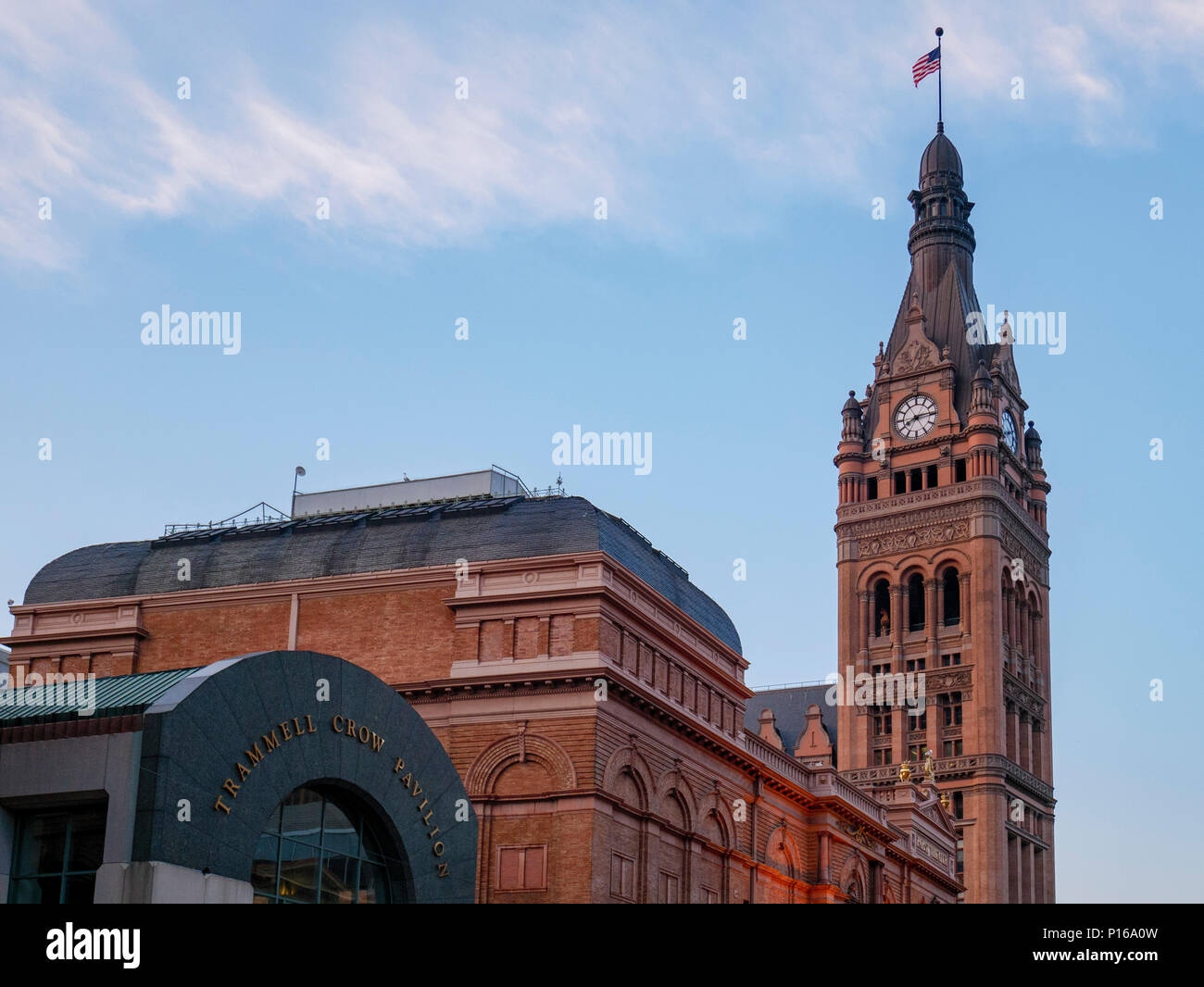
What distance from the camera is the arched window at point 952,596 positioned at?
454 feet

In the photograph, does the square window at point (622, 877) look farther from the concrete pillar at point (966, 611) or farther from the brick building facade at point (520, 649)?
the concrete pillar at point (966, 611)

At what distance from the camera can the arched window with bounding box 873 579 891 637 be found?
141000 millimetres

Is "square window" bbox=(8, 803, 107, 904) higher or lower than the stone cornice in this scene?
lower

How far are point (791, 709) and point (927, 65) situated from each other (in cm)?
5364

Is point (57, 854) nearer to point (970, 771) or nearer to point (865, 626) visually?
point (970, 771)

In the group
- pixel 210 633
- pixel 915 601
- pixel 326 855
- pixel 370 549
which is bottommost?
pixel 326 855

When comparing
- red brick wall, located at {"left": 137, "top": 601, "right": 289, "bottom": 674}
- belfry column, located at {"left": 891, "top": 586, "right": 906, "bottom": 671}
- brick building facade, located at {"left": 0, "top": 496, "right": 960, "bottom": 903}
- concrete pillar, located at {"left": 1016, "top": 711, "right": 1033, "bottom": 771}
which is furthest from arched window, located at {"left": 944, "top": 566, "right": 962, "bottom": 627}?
red brick wall, located at {"left": 137, "top": 601, "right": 289, "bottom": 674}

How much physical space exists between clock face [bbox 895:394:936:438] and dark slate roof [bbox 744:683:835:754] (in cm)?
2153

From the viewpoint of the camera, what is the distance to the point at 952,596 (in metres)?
140

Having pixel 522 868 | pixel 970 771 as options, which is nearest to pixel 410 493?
pixel 522 868

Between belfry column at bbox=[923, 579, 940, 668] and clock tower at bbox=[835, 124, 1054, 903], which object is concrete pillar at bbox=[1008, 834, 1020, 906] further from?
belfry column at bbox=[923, 579, 940, 668]

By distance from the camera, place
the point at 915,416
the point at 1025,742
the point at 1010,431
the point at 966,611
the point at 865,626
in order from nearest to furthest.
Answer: the point at 966,611, the point at 1025,742, the point at 865,626, the point at 915,416, the point at 1010,431

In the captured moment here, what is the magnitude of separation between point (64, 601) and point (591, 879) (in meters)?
Result: 24.9

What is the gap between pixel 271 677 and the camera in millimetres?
37656
